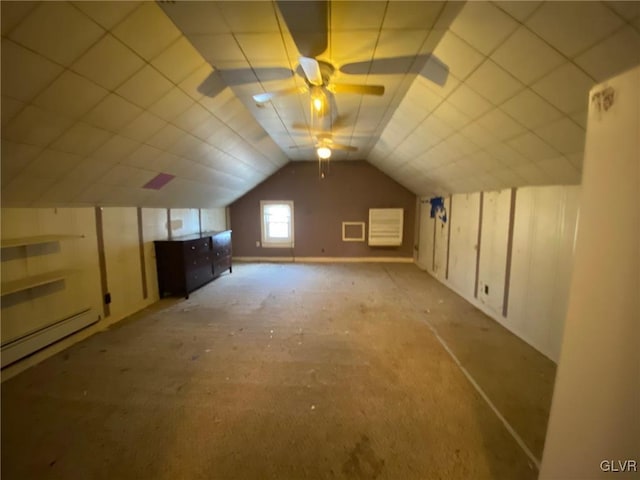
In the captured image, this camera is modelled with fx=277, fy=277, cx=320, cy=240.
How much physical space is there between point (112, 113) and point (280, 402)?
2394mm

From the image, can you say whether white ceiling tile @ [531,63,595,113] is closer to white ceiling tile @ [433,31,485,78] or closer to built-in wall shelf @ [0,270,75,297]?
white ceiling tile @ [433,31,485,78]

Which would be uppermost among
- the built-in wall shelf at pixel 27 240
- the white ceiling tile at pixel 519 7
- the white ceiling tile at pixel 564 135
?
the white ceiling tile at pixel 519 7

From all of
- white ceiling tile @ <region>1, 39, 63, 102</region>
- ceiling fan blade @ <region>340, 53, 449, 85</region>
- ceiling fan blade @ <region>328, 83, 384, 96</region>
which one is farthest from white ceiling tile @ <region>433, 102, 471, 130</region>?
white ceiling tile @ <region>1, 39, 63, 102</region>

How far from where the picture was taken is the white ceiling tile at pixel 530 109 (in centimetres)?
176

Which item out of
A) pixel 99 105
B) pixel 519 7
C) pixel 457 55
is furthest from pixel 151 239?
pixel 519 7

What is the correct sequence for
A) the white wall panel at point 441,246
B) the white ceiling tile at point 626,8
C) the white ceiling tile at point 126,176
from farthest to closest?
1. the white wall panel at point 441,246
2. the white ceiling tile at point 126,176
3. the white ceiling tile at point 626,8

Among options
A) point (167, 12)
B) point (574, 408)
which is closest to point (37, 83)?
point (167, 12)

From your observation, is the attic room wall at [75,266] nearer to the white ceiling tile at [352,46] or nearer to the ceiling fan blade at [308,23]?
the ceiling fan blade at [308,23]

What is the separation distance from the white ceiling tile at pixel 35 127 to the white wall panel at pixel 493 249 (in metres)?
4.07

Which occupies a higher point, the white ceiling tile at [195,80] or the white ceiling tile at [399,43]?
the white ceiling tile at [399,43]

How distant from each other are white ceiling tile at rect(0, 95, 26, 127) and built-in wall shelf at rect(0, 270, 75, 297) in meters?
1.22

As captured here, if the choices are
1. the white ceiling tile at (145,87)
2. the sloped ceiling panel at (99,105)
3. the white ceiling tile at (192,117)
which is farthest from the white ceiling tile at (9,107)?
the white ceiling tile at (192,117)

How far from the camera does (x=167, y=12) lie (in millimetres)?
1572

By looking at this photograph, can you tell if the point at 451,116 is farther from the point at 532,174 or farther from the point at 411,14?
the point at 411,14
